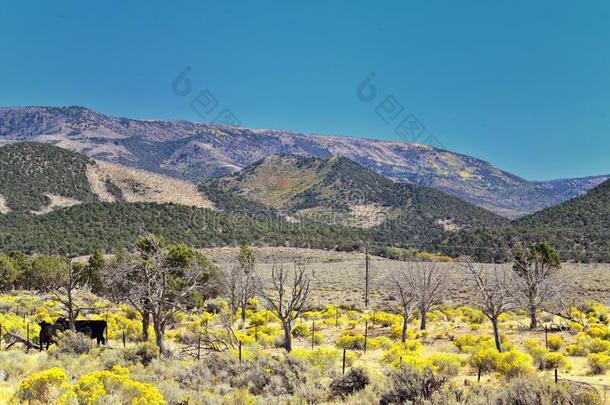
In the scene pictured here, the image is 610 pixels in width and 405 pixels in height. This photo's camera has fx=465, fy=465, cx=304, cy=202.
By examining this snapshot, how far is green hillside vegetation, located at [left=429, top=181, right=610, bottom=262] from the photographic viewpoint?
7725 cm

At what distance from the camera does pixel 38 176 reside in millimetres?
127312

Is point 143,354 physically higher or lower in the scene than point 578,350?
higher

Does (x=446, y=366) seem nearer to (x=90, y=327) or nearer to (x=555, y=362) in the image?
(x=555, y=362)

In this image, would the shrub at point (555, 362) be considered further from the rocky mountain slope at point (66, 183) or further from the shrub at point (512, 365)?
the rocky mountain slope at point (66, 183)

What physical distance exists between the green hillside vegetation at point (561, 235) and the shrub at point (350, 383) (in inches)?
2848

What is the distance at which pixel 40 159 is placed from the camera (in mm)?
134500

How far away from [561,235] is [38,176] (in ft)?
419

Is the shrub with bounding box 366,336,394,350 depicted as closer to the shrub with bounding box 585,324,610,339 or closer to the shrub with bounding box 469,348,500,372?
the shrub with bounding box 469,348,500,372

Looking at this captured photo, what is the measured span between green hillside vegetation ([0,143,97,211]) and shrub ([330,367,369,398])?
385ft

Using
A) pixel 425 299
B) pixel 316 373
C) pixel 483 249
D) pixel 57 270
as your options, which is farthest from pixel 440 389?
pixel 483 249

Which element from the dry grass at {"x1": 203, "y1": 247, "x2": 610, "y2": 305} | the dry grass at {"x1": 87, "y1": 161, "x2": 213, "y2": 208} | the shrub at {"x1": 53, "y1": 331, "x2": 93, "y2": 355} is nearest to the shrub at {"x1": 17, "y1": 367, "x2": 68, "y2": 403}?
the shrub at {"x1": 53, "y1": 331, "x2": 93, "y2": 355}

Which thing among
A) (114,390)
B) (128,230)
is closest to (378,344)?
(114,390)

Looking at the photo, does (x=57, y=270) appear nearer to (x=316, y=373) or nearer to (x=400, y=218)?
(x=316, y=373)

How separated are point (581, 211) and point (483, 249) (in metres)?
25.1
